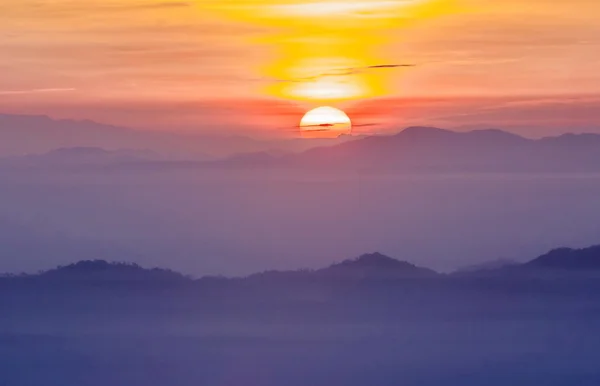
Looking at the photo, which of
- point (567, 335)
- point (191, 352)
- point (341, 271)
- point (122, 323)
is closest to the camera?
point (191, 352)

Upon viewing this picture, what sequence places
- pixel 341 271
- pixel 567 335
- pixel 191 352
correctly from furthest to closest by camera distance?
1. pixel 341 271
2. pixel 567 335
3. pixel 191 352

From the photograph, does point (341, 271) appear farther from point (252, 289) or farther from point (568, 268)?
point (568, 268)

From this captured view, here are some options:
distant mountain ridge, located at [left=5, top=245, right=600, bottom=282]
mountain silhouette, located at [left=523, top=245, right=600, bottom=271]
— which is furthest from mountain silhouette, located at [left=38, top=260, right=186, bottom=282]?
mountain silhouette, located at [left=523, top=245, right=600, bottom=271]

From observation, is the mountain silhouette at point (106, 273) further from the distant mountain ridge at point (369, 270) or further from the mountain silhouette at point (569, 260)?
the mountain silhouette at point (569, 260)

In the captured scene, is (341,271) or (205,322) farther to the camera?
(341,271)

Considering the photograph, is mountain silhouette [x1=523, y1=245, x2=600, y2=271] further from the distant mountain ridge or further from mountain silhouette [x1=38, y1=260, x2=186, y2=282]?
mountain silhouette [x1=38, y1=260, x2=186, y2=282]

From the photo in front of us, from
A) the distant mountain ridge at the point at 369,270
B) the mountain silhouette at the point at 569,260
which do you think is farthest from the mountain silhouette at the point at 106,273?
the mountain silhouette at the point at 569,260

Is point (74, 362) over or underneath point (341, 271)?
underneath

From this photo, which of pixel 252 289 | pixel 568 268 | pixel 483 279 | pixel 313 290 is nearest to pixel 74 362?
pixel 252 289

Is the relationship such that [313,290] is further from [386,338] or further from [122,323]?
[122,323]
